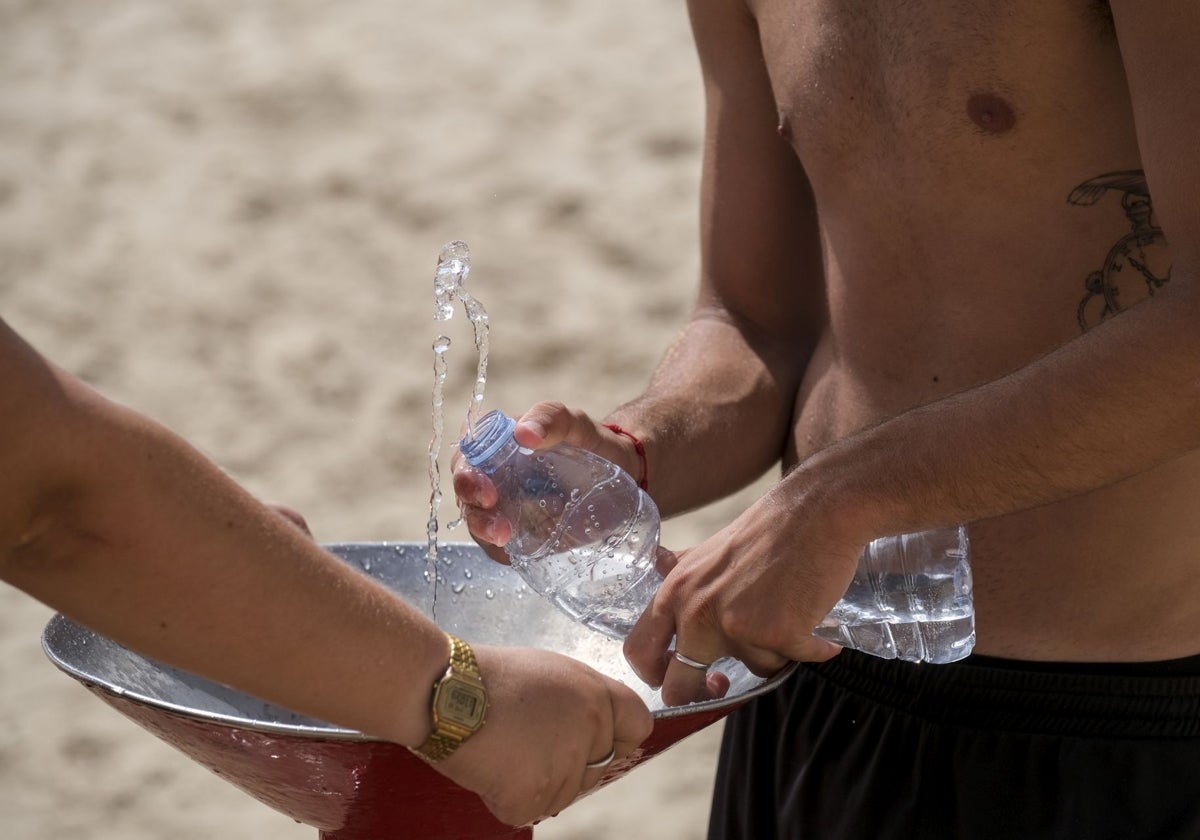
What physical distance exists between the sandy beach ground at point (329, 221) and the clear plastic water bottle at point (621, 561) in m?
1.90

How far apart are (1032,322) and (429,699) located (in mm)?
737

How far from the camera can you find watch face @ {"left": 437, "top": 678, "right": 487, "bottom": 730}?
121cm

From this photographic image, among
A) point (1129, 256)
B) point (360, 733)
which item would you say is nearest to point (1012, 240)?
point (1129, 256)

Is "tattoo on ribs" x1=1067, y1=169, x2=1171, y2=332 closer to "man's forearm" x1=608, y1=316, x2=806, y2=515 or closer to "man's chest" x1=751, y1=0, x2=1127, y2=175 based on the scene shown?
"man's chest" x1=751, y1=0, x2=1127, y2=175

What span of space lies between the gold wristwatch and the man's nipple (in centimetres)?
76

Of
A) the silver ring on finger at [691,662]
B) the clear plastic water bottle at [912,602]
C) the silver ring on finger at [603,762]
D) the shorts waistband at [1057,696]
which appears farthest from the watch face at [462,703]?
the shorts waistband at [1057,696]

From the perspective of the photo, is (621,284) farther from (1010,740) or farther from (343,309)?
(1010,740)

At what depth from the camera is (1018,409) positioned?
133 centimetres

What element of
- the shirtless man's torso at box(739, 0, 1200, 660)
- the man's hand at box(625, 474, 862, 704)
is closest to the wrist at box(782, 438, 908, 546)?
the man's hand at box(625, 474, 862, 704)

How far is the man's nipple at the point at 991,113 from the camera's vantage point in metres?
1.51

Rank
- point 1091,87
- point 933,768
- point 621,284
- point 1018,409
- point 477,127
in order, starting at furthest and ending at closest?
point 477,127 → point 621,284 → point 933,768 → point 1091,87 → point 1018,409

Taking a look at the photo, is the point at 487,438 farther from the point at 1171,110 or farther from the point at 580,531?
the point at 1171,110

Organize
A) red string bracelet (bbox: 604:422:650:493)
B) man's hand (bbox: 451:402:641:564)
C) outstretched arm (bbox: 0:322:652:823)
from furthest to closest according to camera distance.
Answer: red string bracelet (bbox: 604:422:650:493) < man's hand (bbox: 451:402:641:564) < outstretched arm (bbox: 0:322:652:823)

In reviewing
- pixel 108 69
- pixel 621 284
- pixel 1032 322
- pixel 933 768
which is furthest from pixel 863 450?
pixel 108 69
